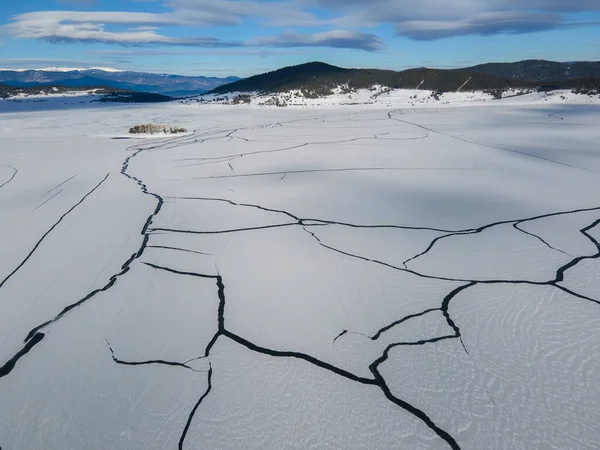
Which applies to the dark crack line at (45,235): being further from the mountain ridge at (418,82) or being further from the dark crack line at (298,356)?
the mountain ridge at (418,82)

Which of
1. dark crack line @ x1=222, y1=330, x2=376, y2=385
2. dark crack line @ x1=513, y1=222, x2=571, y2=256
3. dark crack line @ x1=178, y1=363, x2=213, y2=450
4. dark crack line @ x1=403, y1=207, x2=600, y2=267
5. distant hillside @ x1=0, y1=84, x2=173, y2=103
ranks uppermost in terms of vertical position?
dark crack line @ x1=513, y1=222, x2=571, y2=256

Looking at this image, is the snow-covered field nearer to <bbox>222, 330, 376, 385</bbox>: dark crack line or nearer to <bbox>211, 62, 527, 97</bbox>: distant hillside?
<bbox>222, 330, 376, 385</bbox>: dark crack line

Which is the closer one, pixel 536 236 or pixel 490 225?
pixel 536 236

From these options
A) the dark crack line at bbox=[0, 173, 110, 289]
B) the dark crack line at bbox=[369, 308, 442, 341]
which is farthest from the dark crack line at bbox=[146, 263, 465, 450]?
the dark crack line at bbox=[0, 173, 110, 289]

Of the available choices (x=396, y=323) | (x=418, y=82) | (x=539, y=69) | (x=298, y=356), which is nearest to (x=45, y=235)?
(x=298, y=356)

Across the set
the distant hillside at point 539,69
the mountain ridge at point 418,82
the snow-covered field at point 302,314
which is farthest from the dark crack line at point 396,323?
the distant hillside at point 539,69

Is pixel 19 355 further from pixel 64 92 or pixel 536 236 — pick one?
pixel 64 92

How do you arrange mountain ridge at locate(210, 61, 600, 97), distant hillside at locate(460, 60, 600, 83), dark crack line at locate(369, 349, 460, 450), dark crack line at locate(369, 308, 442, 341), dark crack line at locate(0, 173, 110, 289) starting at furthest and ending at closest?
1. distant hillside at locate(460, 60, 600, 83)
2. mountain ridge at locate(210, 61, 600, 97)
3. dark crack line at locate(0, 173, 110, 289)
4. dark crack line at locate(369, 308, 442, 341)
5. dark crack line at locate(369, 349, 460, 450)
